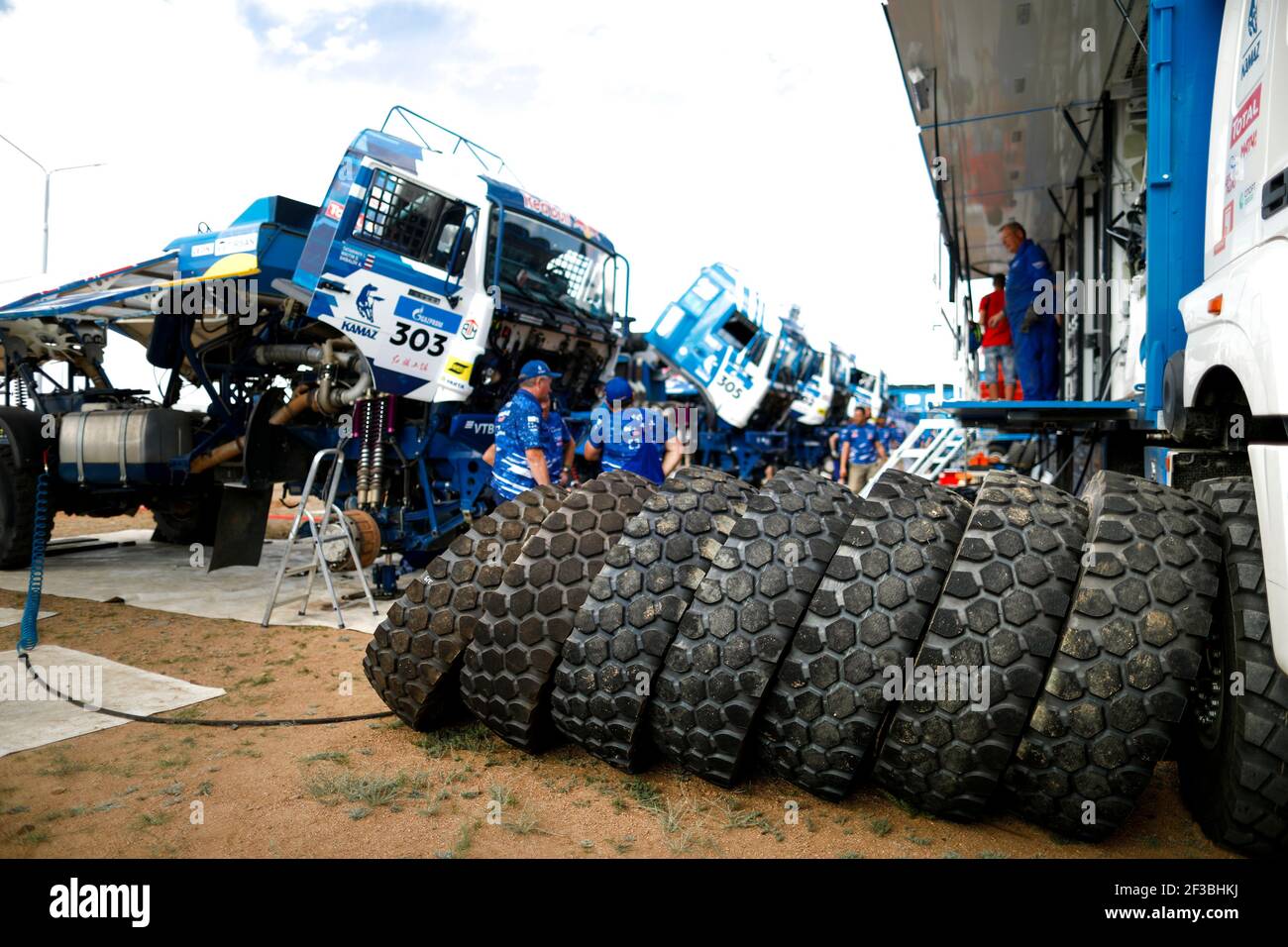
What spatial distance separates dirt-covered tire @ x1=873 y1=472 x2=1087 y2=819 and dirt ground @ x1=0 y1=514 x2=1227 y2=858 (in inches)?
9.1

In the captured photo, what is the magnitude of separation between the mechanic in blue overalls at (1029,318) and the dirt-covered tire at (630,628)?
501 centimetres

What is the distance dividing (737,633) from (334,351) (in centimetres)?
597

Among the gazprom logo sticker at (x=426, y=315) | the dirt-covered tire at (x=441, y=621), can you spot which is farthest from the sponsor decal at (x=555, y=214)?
the dirt-covered tire at (x=441, y=621)

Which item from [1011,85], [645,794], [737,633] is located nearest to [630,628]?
[737,633]

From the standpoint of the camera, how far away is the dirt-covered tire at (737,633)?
8.90 ft

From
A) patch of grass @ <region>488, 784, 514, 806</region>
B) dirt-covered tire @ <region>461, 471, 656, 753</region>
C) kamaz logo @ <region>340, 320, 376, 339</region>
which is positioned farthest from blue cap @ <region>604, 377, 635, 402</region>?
patch of grass @ <region>488, 784, 514, 806</region>

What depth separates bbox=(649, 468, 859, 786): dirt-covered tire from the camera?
271cm

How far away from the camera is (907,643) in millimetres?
2586

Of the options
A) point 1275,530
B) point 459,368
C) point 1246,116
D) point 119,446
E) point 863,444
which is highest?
point 1246,116

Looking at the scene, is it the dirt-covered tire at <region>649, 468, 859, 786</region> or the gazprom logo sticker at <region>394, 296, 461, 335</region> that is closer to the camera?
the dirt-covered tire at <region>649, 468, 859, 786</region>

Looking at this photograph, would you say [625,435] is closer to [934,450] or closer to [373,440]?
[373,440]

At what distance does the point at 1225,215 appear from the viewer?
2799 millimetres

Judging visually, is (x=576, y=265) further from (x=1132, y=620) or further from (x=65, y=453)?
(x=1132, y=620)

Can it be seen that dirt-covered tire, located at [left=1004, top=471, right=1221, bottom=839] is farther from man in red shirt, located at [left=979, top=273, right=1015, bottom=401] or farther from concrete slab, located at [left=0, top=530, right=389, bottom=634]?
man in red shirt, located at [left=979, top=273, right=1015, bottom=401]
